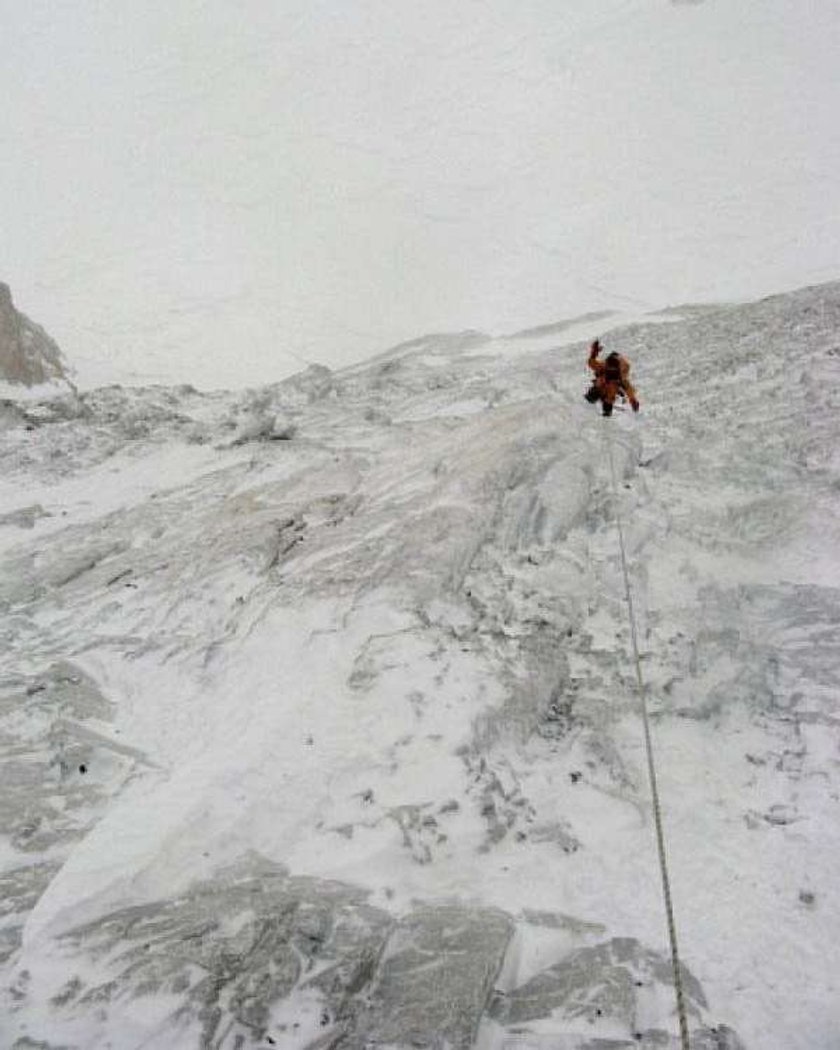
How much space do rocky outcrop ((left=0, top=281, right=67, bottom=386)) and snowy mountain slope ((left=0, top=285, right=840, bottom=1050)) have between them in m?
11.4

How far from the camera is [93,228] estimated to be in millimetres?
38781

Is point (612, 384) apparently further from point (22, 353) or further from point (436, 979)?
point (22, 353)

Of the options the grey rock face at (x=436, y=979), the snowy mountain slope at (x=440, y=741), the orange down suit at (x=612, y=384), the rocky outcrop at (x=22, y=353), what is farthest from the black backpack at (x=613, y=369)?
the rocky outcrop at (x=22, y=353)

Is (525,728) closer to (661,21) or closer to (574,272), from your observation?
(574,272)

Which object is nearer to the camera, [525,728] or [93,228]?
[525,728]

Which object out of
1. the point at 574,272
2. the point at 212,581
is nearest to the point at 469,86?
the point at 574,272

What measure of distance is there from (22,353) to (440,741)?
20130mm

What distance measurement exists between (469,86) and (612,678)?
49442 mm

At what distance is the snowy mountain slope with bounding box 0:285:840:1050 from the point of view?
4.55 m

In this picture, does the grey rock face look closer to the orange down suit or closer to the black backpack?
the orange down suit

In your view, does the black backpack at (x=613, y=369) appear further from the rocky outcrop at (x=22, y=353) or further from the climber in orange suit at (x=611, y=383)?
the rocky outcrop at (x=22, y=353)

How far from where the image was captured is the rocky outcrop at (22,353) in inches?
853

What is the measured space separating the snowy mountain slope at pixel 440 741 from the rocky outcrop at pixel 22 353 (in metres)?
11.4

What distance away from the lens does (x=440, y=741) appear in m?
6.28
